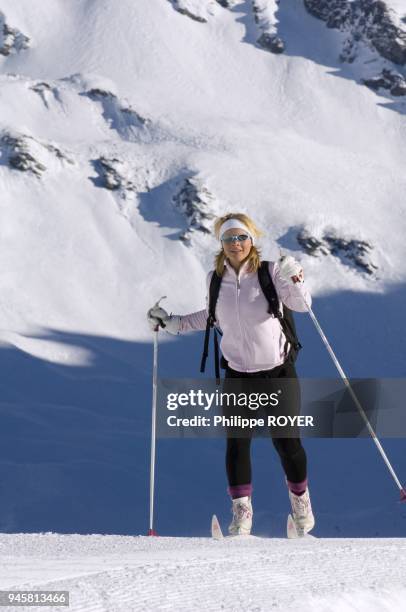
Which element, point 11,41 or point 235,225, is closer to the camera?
point 235,225

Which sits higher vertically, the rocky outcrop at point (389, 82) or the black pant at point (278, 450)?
the black pant at point (278, 450)

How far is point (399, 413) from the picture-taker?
39000 millimetres

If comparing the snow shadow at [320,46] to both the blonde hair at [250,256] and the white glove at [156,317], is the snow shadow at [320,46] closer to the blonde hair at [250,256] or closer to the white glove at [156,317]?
the white glove at [156,317]

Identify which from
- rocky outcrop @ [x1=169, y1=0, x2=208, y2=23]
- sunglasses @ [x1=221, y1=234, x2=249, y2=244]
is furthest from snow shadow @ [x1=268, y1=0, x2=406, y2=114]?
sunglasses @ [x1=221, y1=234, x2=249, y2=244]

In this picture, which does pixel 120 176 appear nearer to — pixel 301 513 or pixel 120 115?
pixel 120 115

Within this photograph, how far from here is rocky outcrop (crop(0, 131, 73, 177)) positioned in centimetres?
5522

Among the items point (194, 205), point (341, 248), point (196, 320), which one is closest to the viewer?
point (196, 320)

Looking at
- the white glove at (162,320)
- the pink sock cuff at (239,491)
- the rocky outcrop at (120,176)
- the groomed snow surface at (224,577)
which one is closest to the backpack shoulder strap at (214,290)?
the white glove at (162,320)

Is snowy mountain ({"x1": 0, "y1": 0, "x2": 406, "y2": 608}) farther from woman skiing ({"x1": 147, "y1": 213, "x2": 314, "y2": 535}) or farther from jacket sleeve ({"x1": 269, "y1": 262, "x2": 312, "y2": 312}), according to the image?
jacket sleeve ({"x1": 269, "y1": 262, "x2": 312, "y2": 312})

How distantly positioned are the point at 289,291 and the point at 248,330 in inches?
13.3

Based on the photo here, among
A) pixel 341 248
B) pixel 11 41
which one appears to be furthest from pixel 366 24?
pixel 341 248

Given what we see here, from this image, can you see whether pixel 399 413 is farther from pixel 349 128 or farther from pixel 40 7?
pixel 40 7

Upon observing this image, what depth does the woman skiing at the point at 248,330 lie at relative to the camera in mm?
5570

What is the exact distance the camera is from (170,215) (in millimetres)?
54594
